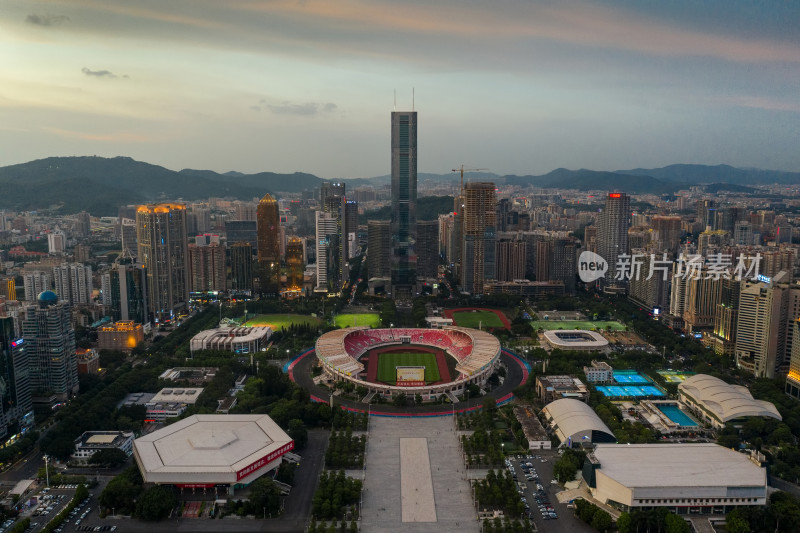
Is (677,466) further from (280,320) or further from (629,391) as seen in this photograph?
(280,320)

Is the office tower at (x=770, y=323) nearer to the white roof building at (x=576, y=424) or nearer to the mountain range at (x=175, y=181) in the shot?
the white roof building at (x=576, y=424)

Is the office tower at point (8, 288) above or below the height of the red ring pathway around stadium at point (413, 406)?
above

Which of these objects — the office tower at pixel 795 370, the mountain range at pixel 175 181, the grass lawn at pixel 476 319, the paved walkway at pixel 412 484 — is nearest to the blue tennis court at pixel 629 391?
the office tower at pixel 795 370

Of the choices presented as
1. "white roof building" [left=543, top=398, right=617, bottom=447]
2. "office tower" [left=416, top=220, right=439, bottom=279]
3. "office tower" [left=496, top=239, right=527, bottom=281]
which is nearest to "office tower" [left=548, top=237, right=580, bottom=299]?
"office tower" [left=496, top=239, right=527, bottom=281]

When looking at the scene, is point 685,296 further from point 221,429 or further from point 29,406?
point 29,406

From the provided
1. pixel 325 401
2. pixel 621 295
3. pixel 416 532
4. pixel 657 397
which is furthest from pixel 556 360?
pixel 621 295

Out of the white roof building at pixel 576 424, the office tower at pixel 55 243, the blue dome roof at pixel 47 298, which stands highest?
the blue dome roof at pixel 47 298

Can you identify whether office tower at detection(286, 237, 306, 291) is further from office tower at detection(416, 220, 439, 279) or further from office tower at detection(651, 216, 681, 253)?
office tower at detection(651, 216, 681, 253)
